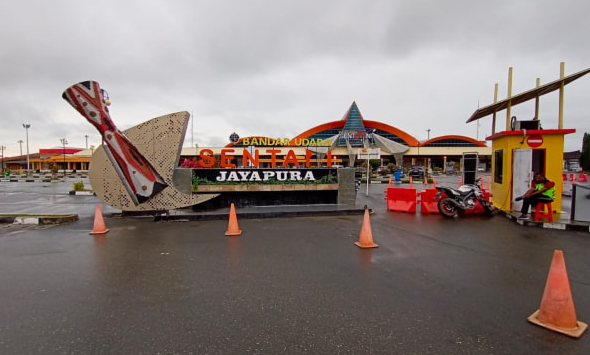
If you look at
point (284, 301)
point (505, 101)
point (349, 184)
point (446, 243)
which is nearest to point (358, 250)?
point (446, 243)

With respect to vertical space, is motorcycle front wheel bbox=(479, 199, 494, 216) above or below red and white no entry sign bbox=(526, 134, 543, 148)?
below

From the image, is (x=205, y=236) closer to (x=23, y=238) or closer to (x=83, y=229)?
(x=83, y=229)

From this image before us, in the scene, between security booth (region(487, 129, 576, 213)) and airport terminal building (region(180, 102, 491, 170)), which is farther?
airport terminal building (region(180, 102, 491, 170))

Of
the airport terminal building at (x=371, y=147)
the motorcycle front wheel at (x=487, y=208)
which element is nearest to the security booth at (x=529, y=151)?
the motorcycle front wheel at (x=487, y=208)

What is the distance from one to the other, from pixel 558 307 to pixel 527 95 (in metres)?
10.2

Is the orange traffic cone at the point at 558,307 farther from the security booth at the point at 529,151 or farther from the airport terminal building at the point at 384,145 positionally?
the airport terminal building at the point at 384,145

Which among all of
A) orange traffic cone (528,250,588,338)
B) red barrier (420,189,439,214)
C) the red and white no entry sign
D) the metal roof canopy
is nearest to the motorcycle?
red barrier (420,189,439,214)

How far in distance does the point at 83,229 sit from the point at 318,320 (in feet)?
26.2

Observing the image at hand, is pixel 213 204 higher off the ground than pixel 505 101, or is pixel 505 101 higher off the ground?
pixel 505 101

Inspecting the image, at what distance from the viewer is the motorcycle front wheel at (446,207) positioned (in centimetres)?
1007

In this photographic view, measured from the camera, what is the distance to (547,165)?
32.4 feet

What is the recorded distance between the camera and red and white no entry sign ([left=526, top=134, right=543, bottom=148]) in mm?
9969

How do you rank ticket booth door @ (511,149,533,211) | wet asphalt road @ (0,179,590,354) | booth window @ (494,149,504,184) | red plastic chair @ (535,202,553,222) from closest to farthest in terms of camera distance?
1. wet asphalt road @ (0,179,590,354)
2. red plastic chair @ (535,202,553,222)
3. ticket booth door @ (511,149,533,211)
4. booth window @ (494,149,504,184)

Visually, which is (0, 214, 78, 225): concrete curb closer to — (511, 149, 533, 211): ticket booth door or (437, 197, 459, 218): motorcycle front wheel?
(437, 197, 459, 218): motorcycle front wheel
